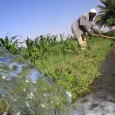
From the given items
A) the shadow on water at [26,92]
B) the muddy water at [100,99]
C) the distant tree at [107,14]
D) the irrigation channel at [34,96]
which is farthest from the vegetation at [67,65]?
the distant tree at [107,14]

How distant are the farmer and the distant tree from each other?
88.7 feet

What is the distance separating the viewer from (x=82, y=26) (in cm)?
920

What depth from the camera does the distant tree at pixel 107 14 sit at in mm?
35938

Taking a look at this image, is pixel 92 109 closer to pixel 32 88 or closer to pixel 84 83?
pixel 32 88

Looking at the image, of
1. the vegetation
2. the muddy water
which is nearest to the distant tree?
the vegetation

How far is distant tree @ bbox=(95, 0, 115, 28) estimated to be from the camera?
118 feet

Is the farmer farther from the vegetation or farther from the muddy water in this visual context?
the muddy water

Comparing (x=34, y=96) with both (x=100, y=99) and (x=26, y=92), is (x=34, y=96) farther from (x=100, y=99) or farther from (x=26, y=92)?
(x=100, y=99)

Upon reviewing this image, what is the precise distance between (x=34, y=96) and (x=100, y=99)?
1213 millimetres

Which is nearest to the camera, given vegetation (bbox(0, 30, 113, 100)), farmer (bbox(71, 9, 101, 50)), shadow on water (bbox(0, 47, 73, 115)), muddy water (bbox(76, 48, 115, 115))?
shadow on water (bbox(0, 47, 73, 115))

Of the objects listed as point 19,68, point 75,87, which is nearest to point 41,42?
point 75,87

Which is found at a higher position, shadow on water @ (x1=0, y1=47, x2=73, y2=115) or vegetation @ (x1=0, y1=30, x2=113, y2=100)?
shadow on water @ (x1=0, y1=47, x2=73, y2=115)

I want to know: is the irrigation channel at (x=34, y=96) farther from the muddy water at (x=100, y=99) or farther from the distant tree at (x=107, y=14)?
the distant tree at (x=107, y=14)

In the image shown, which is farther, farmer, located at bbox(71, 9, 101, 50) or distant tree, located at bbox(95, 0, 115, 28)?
distant tree, located at bbox(95, 0, 115, 28)
